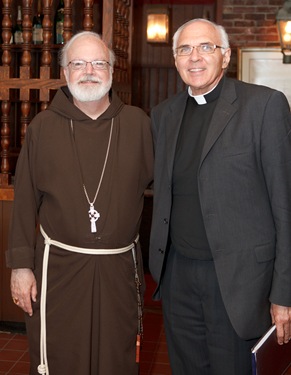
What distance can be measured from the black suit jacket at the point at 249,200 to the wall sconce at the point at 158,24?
4.28 m

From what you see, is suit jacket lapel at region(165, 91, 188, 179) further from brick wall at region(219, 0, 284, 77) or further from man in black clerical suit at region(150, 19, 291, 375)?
brick wall at region(219, 0, 284, 77)

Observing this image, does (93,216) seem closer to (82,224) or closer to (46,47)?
(82,224)

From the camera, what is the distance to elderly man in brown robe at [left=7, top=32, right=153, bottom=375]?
2.71 meters

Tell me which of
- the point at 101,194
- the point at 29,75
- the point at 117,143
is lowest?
the point at 101,194

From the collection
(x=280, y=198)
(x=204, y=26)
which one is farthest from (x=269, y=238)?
(x=204, y=26)

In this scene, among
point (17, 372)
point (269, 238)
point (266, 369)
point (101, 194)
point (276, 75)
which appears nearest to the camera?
point (266, 369)

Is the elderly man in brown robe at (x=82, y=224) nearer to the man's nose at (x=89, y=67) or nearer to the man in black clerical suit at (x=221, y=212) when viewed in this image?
the man's nose at (x=89, y=67)

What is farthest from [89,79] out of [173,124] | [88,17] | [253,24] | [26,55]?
[253,24]

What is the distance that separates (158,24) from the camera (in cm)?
655

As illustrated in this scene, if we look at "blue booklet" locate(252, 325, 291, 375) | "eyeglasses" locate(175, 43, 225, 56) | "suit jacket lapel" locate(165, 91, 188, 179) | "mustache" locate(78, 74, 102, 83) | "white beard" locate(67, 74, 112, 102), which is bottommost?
"blue booklet" locate(252, 325, 291, 375)

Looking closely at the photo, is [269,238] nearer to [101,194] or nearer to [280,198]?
[280,198]

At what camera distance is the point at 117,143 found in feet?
9.12

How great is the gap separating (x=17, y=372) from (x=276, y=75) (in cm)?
403

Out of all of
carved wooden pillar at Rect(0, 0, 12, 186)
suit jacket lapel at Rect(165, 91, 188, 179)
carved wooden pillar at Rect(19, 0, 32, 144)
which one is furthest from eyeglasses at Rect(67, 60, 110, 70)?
carved wooden pillar at Rect(0, 0, 12, 186)
